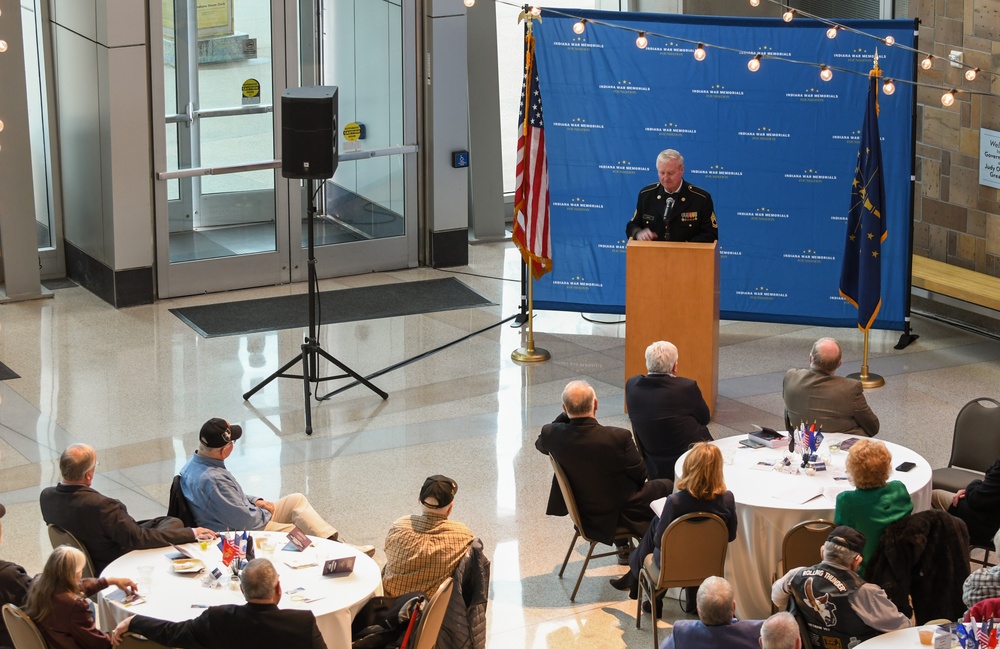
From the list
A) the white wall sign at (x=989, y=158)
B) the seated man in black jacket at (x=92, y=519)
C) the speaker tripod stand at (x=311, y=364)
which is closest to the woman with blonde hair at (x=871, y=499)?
the seated man in black jacket at (x=92, y=519)

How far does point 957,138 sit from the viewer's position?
11008 mm

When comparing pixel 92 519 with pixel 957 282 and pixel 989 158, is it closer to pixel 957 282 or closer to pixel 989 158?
pixel 957 282

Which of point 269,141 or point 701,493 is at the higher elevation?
point 269,141

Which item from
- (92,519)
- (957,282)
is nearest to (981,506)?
(92,519)

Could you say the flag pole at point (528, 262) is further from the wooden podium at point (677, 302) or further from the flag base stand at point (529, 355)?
the wooden podium at point (677, 302)

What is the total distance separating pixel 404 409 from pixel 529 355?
1.30m

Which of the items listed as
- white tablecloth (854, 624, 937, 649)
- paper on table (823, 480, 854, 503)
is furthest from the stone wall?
white tablecloth (854, 624, 937, 649)

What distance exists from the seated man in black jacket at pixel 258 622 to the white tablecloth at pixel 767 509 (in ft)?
6.81

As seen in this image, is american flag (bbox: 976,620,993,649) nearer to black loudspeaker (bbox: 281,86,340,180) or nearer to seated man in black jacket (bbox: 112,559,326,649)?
seated man in black jacket (bbox: 112,559,326,649)

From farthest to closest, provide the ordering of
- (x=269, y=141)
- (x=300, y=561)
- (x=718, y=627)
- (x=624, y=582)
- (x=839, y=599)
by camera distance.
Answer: (x=269, y=141), (x=624, y=582), (x=300, y=561), (x=839, y=599), (x=718, y=627)

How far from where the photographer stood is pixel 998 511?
643 centimetres

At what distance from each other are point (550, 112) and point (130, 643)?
6.42 meters

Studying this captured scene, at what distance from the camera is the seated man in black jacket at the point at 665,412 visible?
707 cm

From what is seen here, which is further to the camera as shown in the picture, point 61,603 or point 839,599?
point 839,599
